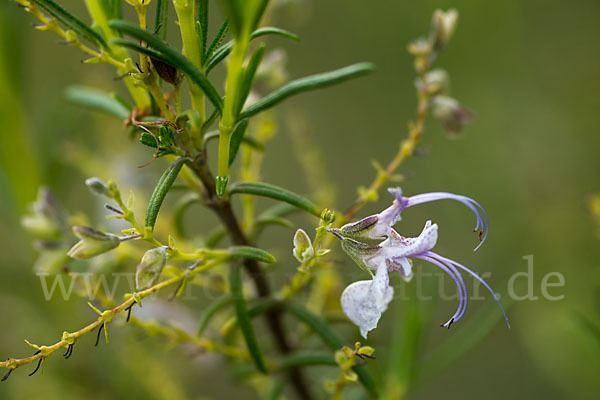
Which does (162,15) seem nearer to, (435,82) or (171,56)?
(171,56)

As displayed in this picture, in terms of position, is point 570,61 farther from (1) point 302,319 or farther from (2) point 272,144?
(1) point 302,319

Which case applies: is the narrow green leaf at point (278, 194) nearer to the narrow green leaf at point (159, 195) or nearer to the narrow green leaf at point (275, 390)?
the narrow green leaf at point (159, 195)

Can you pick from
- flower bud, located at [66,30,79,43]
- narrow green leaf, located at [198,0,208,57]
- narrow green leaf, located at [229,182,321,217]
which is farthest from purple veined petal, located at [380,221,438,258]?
flower bud, located at [66,30,79,43]

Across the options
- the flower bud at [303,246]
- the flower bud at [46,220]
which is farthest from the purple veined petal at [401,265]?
the flower bud at [46,220]

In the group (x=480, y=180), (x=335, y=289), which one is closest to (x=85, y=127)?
(x=335, y=289)

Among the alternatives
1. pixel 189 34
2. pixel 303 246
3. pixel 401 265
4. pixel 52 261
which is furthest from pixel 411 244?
pixel 52 261

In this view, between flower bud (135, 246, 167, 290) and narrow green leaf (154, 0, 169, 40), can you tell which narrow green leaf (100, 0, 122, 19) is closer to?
narrow green leaf (154, 0, 169, 40)
